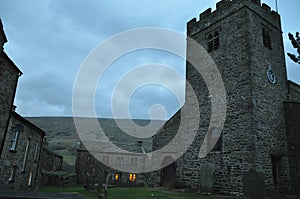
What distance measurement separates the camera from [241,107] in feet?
51.9

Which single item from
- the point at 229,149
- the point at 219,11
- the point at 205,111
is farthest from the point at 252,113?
the point at 219,11

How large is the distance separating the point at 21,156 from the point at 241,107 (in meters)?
16.4

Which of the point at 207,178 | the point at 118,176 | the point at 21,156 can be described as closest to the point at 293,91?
the point at 207,178

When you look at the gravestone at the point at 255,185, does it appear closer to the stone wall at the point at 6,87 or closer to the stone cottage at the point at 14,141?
the stone cottage at the point at 14,141

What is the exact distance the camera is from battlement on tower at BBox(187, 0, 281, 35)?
59.5ft

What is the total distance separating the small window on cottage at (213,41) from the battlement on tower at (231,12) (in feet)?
3.52

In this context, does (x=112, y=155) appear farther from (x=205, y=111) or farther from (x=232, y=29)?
(x=232, y=29)

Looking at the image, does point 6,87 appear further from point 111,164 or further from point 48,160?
point 111,164

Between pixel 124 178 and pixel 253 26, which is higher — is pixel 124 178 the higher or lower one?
the lower one

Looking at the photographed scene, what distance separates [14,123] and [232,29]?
1753 centimetres

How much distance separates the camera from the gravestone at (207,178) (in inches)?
613

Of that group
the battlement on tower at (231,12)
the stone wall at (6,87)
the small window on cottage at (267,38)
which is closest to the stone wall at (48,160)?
the stone wall at (6,87)

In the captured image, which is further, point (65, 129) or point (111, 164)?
point (65, 129)

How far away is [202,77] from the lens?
776 inches
